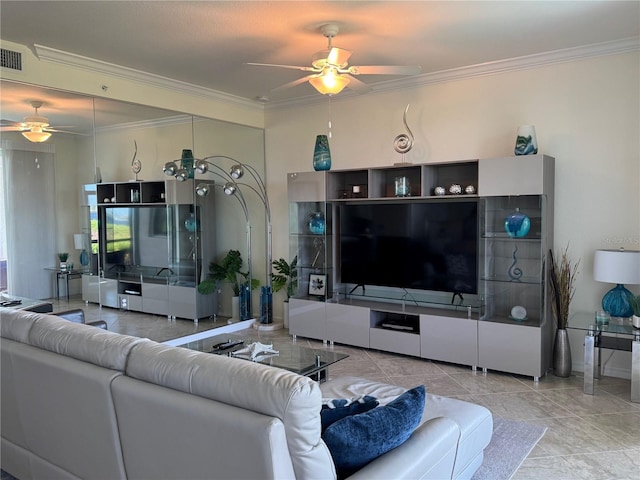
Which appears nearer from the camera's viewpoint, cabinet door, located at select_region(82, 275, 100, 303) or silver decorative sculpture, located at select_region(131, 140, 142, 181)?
cabinet door, located at select_region(82, 275, 100, 303)

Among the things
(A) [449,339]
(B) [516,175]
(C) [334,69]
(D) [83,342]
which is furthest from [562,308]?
(D) [83,342]

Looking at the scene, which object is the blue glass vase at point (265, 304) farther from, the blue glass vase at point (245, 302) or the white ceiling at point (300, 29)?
the white ceiling at point (300, 29)

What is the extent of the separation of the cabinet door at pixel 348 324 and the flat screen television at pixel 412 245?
344 mm

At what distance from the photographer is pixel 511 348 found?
432cm

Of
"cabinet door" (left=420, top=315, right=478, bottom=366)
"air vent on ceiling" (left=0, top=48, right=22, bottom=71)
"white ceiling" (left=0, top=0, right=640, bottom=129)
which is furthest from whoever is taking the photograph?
"cabinet door" (left=420, top=315, right=478, bottom=366)

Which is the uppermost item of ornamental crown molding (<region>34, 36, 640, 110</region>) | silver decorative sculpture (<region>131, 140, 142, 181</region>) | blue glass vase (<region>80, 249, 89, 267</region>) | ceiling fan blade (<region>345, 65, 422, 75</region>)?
ornamental crown molding (<region>34, 36, 640, 110</region>)

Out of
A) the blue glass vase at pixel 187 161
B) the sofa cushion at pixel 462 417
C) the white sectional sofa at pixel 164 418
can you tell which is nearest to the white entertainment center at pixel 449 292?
the blue glass vase at pixel 187 161

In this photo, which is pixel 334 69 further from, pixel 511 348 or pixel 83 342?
pixel 511 348

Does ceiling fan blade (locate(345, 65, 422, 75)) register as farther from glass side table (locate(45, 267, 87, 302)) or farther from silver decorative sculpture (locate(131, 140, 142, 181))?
glass side table (locate(45, 267, 87, 302))

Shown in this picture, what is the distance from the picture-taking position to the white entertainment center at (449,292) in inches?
170

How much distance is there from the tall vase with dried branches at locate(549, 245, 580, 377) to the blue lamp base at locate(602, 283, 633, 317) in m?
0.30

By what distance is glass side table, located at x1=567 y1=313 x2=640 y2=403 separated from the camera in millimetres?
3730

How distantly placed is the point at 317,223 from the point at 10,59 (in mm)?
3198

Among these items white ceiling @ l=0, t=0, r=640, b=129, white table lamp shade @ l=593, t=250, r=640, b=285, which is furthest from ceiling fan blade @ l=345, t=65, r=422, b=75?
white table lamp shade @ l=593, t=250, r=640, b=285
